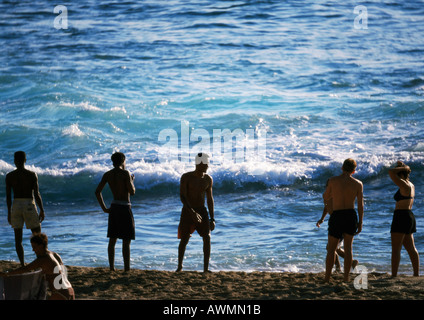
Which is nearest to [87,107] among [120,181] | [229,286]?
[120,181]

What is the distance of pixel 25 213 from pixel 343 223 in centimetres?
370

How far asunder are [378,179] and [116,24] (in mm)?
16910

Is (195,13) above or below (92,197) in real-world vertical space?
above

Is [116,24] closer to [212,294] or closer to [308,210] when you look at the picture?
[308,210]

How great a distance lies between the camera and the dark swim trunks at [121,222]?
7.98 m

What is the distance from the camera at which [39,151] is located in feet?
64.5

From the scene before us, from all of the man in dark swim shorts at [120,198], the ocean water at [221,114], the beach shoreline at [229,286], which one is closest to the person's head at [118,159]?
the man in dark swim shorts at [120,198]

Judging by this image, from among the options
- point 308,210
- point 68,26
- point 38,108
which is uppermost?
point 68,26

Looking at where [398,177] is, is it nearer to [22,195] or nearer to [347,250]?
[347,250]

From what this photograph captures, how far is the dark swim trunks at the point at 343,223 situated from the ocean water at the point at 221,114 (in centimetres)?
209

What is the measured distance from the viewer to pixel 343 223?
742cm

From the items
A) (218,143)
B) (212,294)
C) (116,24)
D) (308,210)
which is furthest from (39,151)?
(212,294)

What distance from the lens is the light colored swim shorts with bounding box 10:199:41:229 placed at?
812cm
